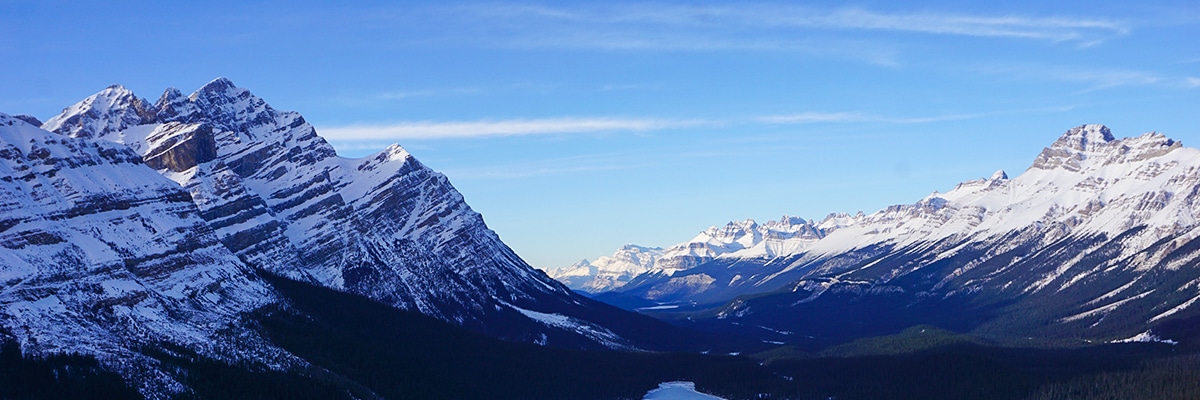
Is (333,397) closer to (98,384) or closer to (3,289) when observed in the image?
(98,384)

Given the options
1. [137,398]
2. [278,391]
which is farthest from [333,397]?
[137,398]

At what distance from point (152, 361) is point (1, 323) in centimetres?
2106

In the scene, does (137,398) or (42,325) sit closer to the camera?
(137,398)

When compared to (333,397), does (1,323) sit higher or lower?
higher

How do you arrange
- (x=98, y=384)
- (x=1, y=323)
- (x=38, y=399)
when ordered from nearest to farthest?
(x=38, y=399) < (x=98, y=384) < (x=1, y=323)

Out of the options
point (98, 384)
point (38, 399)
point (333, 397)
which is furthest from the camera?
point (333, 397)

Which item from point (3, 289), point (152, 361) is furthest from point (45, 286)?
point (152, 361)

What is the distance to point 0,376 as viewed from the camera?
163625 millimetres

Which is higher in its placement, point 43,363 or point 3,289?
point 3,289

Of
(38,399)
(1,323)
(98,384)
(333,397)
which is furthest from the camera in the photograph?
(333,397)

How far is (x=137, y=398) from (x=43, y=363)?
1446 cm

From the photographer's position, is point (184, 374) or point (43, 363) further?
point (184, 374)

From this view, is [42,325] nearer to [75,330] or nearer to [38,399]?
[75,330]

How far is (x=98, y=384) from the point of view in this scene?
170 m
